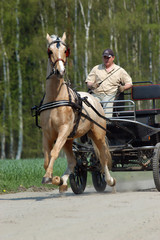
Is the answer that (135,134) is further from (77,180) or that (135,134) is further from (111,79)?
(77,180)

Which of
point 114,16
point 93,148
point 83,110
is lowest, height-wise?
point 93,148

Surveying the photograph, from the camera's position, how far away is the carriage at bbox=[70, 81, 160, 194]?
28.6 feet

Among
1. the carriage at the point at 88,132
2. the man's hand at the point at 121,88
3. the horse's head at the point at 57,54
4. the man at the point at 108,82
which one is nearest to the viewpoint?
the horse's head at the point at 57,54

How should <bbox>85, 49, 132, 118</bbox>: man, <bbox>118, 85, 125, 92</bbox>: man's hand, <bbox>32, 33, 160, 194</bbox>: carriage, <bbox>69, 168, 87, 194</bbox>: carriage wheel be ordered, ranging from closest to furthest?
<bbox>32, 33, 160, 194</bbox>: carriage → <bbox>69, 168, 87, 194</bbox>: carriage wheel → <bbox>118, 85, 125, 92</bbox>: man's hand → <bbox>85, 49, 132, 118</bbox>: man

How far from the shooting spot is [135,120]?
8820 millimetres

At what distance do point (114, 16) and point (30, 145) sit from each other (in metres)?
10.6

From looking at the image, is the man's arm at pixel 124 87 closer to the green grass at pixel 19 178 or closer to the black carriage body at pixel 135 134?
the black carriage body at pixel 135 134

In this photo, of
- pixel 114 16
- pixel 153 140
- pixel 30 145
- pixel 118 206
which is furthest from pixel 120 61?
pixel 118 206

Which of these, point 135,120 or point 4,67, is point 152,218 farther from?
point 4,67

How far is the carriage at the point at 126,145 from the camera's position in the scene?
28.6 feet

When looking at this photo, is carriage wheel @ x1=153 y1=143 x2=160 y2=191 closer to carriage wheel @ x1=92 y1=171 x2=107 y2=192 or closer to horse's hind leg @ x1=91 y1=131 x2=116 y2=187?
horse's hind leg @ x1=91 y1=131 x2=116 y2=187

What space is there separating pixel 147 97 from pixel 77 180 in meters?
2.12

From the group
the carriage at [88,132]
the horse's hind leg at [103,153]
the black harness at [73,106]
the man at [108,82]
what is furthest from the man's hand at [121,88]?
the black harness at [73,106]

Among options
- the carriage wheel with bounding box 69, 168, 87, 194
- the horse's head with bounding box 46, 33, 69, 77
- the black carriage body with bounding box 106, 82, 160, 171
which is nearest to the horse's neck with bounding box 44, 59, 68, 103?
the horse's head with bounding box 46, 33, 69, 77
